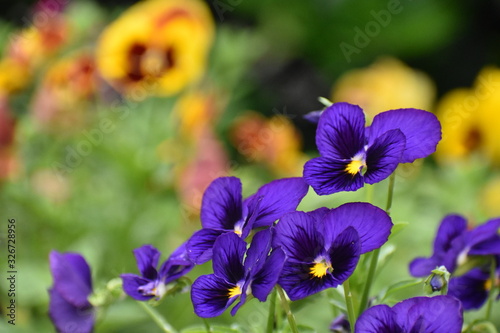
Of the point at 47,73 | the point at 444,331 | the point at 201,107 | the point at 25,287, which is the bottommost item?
the point at 444,331

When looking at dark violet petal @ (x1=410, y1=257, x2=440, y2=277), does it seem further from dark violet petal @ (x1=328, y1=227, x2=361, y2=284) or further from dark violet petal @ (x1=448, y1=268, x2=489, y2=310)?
dark violet petal @ (x1=328, y1=227, x2=361, y2=284)

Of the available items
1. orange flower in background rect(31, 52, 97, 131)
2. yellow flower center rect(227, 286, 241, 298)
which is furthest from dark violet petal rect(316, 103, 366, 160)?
orange flower in background rect(31, 52, 97, 131)

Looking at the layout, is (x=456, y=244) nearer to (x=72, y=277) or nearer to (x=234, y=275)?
(x=234, y=275)

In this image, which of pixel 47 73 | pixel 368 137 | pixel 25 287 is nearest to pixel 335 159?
pixel 368 137

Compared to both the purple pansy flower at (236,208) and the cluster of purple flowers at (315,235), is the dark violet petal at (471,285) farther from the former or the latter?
the purple pansy flower at (236,208)

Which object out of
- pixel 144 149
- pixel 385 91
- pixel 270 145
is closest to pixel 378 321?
pixel 144 149

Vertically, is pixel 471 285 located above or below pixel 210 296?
below

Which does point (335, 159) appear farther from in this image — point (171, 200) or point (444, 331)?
point (171, 200)
